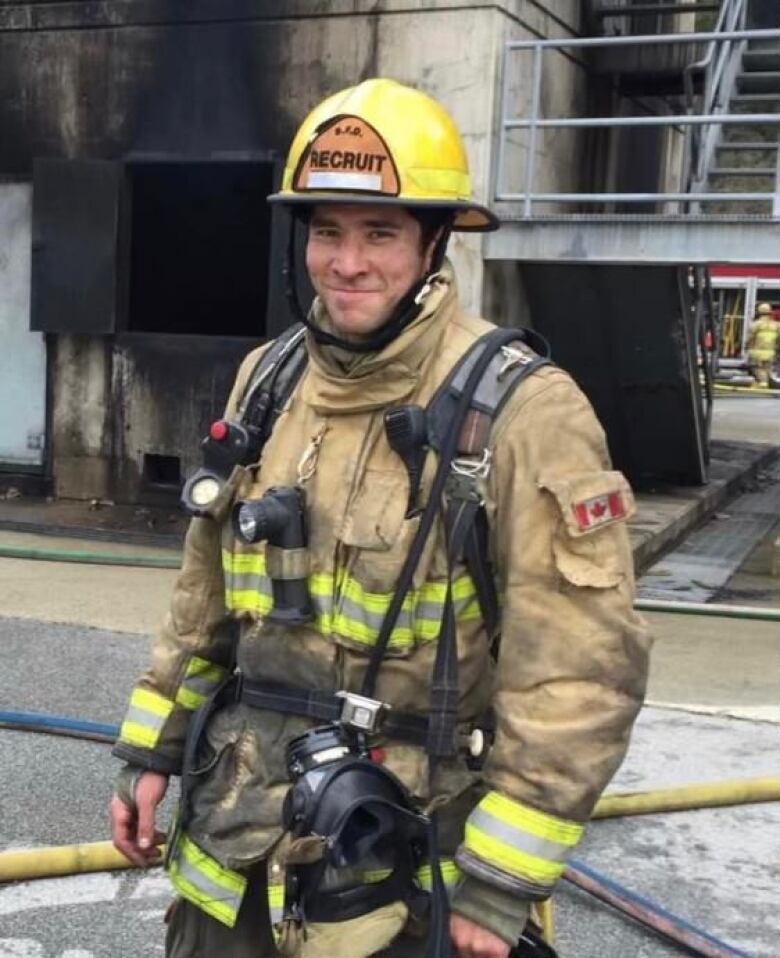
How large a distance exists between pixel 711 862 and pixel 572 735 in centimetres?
221

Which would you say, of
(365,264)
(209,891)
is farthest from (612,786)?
(365,264)

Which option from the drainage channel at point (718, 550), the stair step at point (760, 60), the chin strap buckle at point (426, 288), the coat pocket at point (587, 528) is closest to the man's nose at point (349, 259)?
the chin strap buckle at point (426, 288)

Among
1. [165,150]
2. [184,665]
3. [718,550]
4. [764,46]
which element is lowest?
[718,550]

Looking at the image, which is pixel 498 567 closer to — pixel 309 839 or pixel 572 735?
pixel 572 735

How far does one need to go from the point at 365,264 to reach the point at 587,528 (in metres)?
0.54

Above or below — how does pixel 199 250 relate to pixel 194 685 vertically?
above

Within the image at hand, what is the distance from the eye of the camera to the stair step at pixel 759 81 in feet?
29.8

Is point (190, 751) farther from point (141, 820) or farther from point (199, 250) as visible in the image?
point (199, 250)

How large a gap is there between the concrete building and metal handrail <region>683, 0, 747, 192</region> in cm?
66

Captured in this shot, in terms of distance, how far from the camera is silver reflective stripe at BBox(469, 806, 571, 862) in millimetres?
1705

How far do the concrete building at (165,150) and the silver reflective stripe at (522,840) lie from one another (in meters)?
6.20

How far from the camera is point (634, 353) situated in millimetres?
9055

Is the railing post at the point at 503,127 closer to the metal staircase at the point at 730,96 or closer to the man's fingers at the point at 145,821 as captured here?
the metal staircase at the point at 730,96

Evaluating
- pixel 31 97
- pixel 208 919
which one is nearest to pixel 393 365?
pixel 208 919
